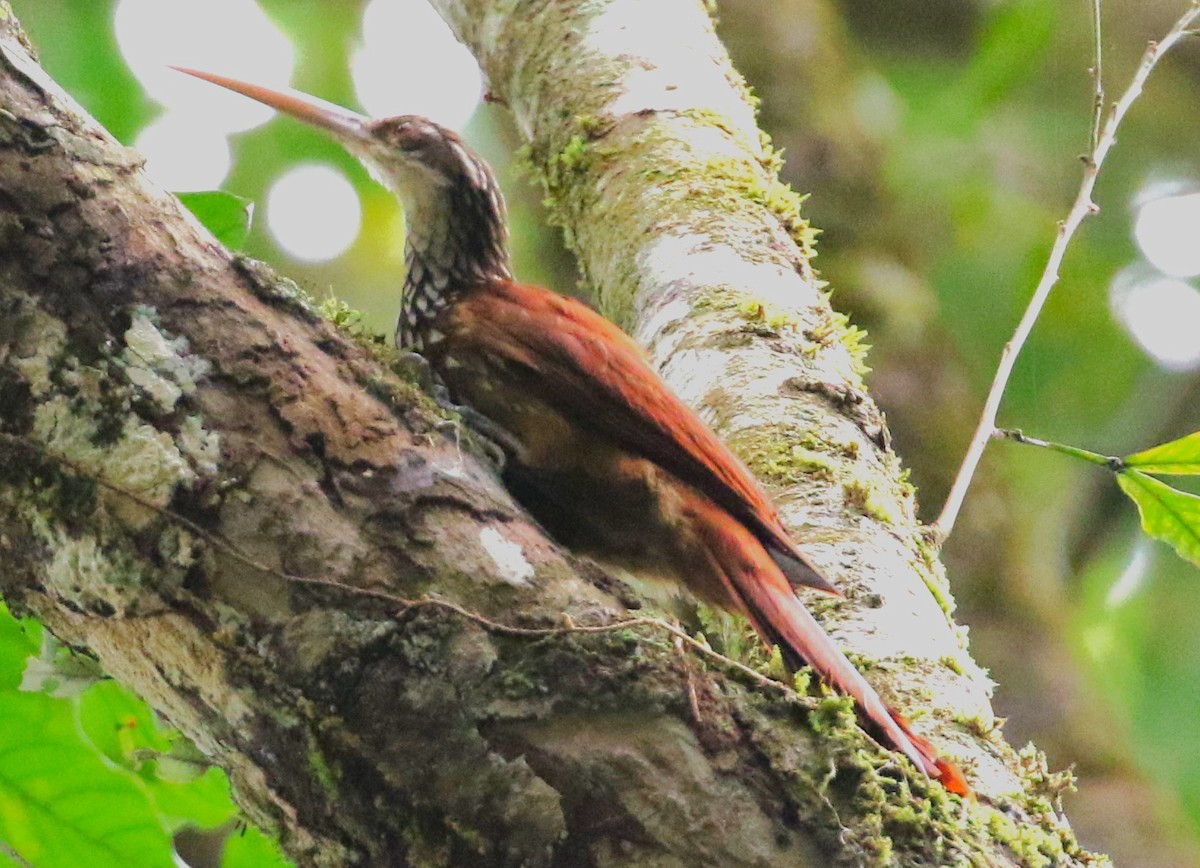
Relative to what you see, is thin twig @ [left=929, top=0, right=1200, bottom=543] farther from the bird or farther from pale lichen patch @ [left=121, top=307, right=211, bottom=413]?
pale lichen patch @ [left=121, top=307, right=211, bottom=413]

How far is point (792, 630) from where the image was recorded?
1832 mm

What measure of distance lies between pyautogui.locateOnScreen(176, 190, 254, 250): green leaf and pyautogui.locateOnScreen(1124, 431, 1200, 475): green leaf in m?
1.45

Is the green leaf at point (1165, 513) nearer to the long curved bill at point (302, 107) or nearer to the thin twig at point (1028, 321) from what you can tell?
the thin twig at point (1028, 321)

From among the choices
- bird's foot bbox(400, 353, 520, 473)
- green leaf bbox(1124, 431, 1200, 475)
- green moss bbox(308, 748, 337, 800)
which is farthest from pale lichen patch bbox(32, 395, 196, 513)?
green leaf bbox(1124, 431, 1200, 475)

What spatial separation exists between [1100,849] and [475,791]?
242cm

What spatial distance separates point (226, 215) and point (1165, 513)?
Answer: 5.12 ft

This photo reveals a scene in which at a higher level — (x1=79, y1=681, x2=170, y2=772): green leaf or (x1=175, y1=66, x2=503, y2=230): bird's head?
(x1=175, y1=66, x2=503, y2=230): bird's head

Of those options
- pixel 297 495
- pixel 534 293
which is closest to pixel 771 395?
pixel 534 293

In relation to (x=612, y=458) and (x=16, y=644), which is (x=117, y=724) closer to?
(x=16, y=644)

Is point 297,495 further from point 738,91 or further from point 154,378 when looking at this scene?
point 738,91

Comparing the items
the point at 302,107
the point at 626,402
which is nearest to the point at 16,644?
the point at 626,402

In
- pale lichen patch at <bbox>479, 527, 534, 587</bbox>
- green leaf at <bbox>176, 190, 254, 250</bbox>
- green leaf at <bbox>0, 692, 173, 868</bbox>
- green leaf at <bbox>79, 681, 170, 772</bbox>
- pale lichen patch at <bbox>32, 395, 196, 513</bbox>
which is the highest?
green leaf at <bbox>176, 190, 254, 250</bbox>

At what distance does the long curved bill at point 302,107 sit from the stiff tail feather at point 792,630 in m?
1.19

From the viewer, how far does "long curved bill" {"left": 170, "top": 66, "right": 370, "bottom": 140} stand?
8.44 feet
